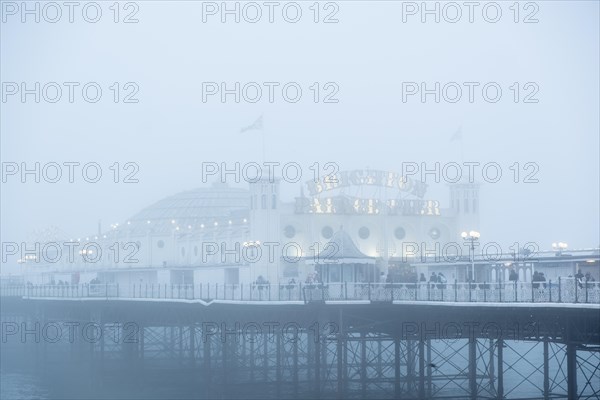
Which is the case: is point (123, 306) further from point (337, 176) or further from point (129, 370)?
point (337, 176)

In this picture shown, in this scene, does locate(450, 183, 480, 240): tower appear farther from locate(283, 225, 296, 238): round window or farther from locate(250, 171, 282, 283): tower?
locate(250, 171, 282, 283): tower

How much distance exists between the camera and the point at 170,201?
157 meters

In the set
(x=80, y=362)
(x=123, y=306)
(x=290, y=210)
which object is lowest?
(x=80, y=362)

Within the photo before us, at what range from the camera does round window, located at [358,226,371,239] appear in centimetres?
8988

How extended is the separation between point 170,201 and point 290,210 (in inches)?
2776

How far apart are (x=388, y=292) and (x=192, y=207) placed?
94781 millimetres

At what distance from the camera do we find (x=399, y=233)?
9150cm

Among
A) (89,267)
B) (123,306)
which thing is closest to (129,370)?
(123,306)

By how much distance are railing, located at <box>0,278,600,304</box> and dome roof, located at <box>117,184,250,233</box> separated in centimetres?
5439

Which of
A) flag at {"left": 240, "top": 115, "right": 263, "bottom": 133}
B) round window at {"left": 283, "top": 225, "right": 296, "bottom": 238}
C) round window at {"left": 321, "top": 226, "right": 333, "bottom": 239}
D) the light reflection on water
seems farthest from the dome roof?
flag at {"left": 240, "top": 115, "right": 263, "bottom": 133}

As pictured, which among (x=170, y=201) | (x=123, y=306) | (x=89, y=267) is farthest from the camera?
(x=170, y=201)

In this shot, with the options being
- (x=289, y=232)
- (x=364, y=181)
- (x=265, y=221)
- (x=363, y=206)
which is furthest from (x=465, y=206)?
(x=265, y=221)

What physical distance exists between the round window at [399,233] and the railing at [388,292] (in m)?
22.1

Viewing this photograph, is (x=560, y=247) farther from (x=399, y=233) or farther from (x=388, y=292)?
(x=399, y=233)
